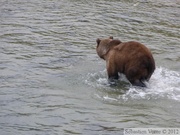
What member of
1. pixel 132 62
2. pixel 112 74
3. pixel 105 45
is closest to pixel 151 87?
pixel 132 62

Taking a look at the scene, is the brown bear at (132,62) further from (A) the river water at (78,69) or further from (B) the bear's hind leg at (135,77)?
(A) the river water at (78,69)

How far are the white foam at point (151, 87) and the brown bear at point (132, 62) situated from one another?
0.19 m

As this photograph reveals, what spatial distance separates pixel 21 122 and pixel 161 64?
4394 mm

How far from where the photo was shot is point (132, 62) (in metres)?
9.36

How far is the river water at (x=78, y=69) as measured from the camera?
26.7 ft

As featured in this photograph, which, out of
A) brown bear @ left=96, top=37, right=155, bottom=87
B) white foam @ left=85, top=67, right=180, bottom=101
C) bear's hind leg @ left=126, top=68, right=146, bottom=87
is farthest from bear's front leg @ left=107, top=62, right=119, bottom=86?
bear's hind leg @ left=126, top=68, right=146, bottom=87

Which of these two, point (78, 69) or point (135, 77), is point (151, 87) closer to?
point (135, 77)

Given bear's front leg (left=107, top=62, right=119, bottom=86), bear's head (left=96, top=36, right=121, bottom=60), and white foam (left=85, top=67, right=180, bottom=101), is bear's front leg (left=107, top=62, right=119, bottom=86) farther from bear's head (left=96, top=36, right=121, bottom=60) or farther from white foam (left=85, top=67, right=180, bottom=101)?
bear's head (left=96, top=36, right=121, bottom=60)

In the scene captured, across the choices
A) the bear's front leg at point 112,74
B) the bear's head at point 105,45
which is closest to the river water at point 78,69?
the bear's front leg at point 112,74

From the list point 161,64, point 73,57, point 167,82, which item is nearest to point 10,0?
point 73,57

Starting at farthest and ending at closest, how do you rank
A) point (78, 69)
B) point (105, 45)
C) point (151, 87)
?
point (78, 69) < point (105, 45) < point (151, 87)

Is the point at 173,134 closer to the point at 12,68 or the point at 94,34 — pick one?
the point at 12,68

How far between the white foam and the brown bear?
186mm

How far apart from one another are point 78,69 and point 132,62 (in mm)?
1834
